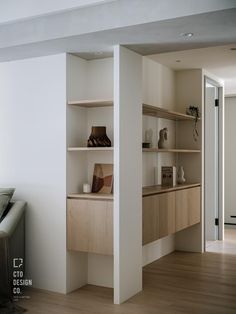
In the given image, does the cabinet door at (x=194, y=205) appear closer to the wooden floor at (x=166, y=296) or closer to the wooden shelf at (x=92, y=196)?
the wooden floor at (x=166, y=296)

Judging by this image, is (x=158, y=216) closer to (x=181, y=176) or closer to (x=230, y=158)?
(x=181, y=176)

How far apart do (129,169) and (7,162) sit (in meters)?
1.35

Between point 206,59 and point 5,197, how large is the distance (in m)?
2.93

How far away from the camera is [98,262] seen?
4.50 m

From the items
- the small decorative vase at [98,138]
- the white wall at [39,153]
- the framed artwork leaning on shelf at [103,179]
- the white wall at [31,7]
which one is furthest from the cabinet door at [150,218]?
the white wall at [31,7]

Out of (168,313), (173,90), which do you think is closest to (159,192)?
(168,313)

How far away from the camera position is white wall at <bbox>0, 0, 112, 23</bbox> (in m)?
3.56

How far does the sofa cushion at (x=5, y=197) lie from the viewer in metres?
4.19

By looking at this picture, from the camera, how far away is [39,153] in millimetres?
4414

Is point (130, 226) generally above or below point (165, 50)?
below

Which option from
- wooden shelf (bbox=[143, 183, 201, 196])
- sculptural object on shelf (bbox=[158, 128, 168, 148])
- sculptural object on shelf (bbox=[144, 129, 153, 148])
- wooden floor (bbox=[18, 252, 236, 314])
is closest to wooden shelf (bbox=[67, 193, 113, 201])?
wooden shelf (bbox=[143, 183, 201, 196])

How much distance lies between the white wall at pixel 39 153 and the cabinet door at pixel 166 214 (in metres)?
1.10

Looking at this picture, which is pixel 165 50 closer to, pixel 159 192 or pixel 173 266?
pixel 159 192

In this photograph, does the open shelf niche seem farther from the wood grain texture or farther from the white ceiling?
the white ceiling
